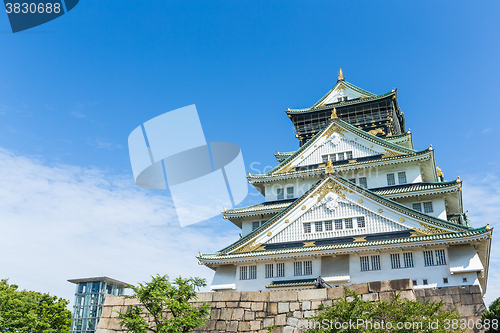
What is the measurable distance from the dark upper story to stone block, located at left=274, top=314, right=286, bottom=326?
2870 cm

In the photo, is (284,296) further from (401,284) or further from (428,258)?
(428,258)

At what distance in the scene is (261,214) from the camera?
32.0 meters

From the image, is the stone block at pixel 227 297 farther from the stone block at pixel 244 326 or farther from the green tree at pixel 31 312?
the green tree at pixel 31 312

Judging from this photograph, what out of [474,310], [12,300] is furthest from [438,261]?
[12,300]

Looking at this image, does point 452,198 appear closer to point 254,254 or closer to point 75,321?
point 254,254

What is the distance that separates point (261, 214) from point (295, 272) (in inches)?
298

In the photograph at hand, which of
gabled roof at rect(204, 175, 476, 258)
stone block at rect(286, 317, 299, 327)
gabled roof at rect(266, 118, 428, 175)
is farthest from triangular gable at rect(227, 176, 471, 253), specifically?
stone block at rect(286, 317, 299, 327)

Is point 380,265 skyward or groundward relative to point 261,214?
groundward

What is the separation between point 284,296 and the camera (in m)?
13.9

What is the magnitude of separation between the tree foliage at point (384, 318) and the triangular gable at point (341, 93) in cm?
3441

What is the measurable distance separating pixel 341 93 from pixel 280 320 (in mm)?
34836

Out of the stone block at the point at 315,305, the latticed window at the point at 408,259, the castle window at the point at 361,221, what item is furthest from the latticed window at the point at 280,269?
the stone block at the point at 315,305

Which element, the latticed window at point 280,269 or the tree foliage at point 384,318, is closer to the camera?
the tree foliage at point 384,318

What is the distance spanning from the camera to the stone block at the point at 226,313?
14102mm
